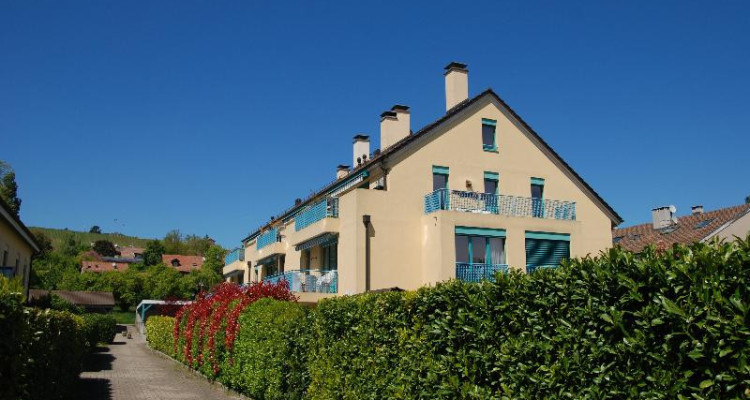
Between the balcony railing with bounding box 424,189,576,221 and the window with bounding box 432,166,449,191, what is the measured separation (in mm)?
1203

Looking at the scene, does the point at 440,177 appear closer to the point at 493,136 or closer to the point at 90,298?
the point at 493,136

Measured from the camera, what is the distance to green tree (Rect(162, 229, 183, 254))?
5719 inches

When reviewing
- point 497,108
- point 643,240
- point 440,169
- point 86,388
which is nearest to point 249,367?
point 86,388

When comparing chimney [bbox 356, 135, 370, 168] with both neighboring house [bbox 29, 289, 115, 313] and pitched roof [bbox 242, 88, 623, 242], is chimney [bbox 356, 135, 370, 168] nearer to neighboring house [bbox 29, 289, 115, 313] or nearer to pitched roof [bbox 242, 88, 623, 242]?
pitched roof [bbox 242, 88, 623, 242]

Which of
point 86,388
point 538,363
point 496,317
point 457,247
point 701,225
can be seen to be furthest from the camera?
point 701,225

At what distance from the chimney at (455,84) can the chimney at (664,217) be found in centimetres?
1786

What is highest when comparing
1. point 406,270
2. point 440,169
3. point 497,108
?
point 497,108

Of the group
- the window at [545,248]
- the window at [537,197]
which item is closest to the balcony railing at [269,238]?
the window at [537,197]

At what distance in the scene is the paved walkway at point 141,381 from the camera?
17.9 m

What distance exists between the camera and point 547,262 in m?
25.9

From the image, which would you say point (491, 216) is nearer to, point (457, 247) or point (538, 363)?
point (457, 247)

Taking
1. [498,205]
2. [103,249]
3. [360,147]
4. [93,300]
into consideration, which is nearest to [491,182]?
[498,205]

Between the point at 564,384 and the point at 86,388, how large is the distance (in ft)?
58.2

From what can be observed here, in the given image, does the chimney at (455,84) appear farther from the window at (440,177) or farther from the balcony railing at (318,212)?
the balcony railing at (318,212)
